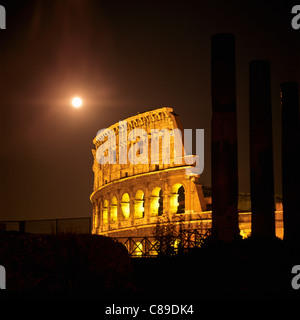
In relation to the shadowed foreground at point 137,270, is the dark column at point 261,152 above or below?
above

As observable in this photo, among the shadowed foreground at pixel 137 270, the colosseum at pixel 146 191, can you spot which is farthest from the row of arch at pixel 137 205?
the shadowed foreground at pixel 137 270

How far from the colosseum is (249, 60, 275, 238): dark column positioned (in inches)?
558

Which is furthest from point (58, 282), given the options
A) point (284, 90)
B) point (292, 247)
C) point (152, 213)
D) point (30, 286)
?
point (152, 213)

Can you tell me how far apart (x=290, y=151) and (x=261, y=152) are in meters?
2.65

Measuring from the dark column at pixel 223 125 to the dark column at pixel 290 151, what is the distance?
364 cm

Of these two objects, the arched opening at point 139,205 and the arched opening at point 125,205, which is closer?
the arched opening at point 139,205

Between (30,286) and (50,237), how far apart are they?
106cm

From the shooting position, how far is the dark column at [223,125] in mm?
14977

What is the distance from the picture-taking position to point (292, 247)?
1450cm

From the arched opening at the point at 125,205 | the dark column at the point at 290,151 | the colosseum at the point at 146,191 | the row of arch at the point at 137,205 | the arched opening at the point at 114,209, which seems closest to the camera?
the dark column at the point at 290,151

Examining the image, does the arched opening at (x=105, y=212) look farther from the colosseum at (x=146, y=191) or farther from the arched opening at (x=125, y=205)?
the arched opening at (x=125, y=205)

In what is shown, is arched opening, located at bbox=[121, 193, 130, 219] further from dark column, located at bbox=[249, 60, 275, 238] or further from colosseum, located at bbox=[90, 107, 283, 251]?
dark column, located at bbox=[249, 60, 275, 238]

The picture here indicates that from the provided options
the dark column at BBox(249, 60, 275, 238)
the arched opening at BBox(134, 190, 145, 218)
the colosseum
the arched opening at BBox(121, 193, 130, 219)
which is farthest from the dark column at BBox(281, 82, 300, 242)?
the arched opening at BBox(121, 193, 130, 219)
